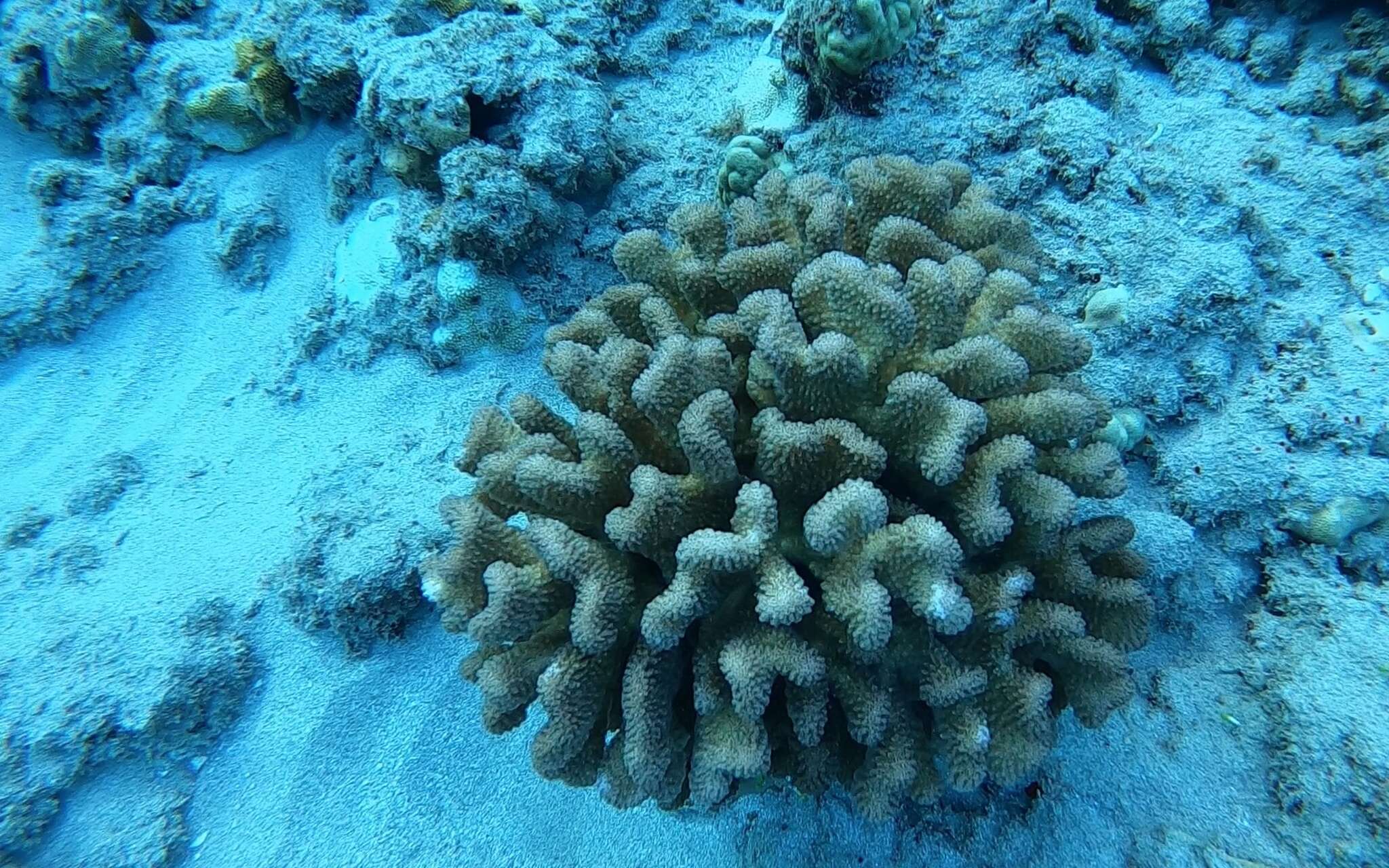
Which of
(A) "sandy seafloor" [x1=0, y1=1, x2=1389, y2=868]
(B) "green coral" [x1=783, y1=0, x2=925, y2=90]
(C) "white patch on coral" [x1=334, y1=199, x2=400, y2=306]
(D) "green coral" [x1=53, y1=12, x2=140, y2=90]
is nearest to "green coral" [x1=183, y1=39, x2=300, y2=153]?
(D) "green coral" [x1=53, y1=12, x2=140, y2=90]

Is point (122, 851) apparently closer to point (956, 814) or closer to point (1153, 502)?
point (956, 814)

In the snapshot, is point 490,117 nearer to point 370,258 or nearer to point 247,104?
point 370,258

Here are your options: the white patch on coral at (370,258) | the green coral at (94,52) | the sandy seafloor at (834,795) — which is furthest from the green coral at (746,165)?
the green coral at (94,52)

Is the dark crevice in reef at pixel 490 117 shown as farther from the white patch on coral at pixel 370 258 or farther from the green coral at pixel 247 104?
the green coral at pixel 247 104

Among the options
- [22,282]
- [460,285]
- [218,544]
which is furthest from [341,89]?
[218,544]

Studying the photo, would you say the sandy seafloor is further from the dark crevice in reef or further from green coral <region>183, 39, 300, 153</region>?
green coral <region>183, 39, 300, 153</region>

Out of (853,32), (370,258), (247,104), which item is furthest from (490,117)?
(247,104)
